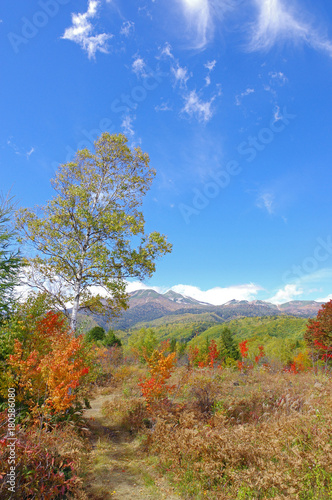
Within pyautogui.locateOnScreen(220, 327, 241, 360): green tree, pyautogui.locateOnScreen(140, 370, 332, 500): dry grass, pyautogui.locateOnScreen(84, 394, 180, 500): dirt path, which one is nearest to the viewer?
pyautogui.locateOnScreen(140, 370, 332, 500): dry grass

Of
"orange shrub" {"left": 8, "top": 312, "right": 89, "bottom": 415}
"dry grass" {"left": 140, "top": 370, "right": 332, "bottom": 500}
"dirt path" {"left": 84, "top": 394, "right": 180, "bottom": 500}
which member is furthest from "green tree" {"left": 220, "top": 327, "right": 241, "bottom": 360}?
"orange shrub" {"left": 8, "top": 312, "right": 89, "bottom": 415}

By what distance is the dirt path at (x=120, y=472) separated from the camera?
537 cm

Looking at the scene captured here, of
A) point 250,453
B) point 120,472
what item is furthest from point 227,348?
point 250,453

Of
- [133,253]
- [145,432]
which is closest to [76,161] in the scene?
[133,253]

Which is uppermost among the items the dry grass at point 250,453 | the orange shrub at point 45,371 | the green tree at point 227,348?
the orange shrub at point 45,371

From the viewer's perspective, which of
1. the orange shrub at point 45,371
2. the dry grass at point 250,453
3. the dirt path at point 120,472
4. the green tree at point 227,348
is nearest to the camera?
the dry grass at point 250,453

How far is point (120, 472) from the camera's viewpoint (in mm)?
6348

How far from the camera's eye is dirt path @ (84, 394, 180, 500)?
5.37 metres

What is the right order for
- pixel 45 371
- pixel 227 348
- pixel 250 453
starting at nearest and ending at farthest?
pixel 250 453, pixel 45 371, pixel 227 348

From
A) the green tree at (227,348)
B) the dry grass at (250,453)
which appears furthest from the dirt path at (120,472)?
the green tree at (227,348)

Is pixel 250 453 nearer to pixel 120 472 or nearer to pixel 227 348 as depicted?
pixel 120 472

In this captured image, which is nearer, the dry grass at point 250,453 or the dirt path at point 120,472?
the dry grass at point 250,453

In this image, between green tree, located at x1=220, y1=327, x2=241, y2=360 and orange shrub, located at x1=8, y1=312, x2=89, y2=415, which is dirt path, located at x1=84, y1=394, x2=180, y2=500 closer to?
orange shrub, located at x1=8, y1=312, x2=89, y2=415

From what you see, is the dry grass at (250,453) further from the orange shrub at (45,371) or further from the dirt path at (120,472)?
the orange shrub at (45,371)
